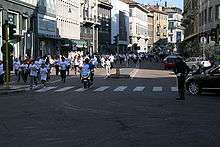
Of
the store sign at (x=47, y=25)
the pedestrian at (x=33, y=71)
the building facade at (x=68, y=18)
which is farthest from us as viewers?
the building facade at (x=68, y=18)

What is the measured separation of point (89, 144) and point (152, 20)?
598 ft

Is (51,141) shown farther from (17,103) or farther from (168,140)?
(17,103)

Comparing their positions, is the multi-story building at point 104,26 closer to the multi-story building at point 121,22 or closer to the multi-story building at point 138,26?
the multi-story building at point 121,22

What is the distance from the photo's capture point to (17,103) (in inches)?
818

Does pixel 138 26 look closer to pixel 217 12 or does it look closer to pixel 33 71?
pixel 217 12

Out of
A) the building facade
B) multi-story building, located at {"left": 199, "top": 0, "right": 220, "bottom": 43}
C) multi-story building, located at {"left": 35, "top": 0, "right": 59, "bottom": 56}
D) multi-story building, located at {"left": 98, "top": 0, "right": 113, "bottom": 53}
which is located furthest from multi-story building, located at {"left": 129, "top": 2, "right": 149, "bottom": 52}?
multi-story building, located at {"left": 35, "top": 0, "right": 59, "bottom": 56}

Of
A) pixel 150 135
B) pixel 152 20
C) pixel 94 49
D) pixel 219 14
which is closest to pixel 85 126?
pixel 150 135

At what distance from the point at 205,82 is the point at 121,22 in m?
117

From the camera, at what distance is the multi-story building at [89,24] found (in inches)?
3748

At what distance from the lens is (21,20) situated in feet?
184

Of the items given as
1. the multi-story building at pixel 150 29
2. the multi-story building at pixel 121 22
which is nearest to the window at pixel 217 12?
the multi-story building at pixel 121 22

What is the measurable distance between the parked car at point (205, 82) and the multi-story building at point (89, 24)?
66.9 meters

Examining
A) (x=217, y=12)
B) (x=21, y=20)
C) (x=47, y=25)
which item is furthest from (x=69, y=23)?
(x=21, y=20)

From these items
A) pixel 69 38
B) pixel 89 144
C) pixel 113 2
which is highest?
pixel 113 2
